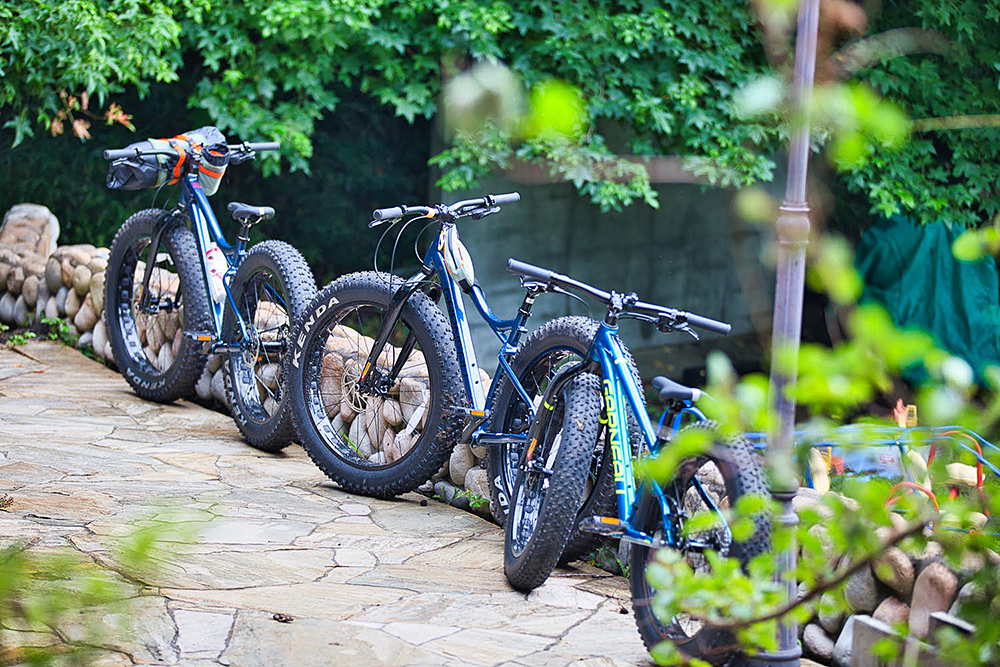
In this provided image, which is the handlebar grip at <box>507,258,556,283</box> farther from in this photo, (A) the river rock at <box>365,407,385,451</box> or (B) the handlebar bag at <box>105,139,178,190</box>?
(B) the handlebar bag at <box>105,139,178,190</box>

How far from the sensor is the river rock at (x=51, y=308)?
6.67 meters

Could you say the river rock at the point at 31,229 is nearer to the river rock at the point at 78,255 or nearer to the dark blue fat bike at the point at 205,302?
the river rock at the point at 78,255

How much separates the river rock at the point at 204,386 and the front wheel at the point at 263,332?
0.54m

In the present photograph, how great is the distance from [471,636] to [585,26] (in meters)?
5.16

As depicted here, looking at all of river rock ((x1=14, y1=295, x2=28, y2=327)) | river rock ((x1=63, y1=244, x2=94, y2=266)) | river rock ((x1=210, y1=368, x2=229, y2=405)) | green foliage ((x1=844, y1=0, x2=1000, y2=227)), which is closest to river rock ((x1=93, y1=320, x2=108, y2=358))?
river rock ((x1=63, y1=244, x2=94, y2=266))

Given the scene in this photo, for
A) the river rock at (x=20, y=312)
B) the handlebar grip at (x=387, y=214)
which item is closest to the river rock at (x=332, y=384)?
the handlebar grip at (x=387, y=214)

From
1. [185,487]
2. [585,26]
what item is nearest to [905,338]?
[185,487]

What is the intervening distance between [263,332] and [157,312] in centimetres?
68

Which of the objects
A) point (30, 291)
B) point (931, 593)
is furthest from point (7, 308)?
point (931, 593)

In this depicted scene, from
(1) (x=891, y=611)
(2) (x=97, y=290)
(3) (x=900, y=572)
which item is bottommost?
(1) (x=891, y=611)

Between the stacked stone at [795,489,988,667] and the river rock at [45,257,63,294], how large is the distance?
187 inches

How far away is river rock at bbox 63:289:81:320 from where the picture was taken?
21.3 feet

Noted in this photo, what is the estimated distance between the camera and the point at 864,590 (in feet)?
9.54

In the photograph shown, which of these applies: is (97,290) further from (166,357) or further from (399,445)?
(399,445)
